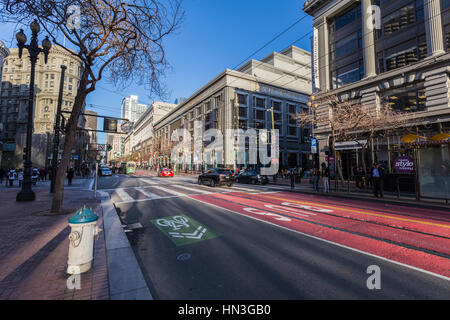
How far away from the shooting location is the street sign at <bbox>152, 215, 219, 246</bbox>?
5.25 m

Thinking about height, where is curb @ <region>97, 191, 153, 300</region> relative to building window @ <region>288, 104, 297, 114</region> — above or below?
below

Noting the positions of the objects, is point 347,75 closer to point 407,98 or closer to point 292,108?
point 407,98

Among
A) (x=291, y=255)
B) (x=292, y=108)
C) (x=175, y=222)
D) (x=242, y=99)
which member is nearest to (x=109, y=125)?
(x=175, y=222)

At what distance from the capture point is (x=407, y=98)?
61.5ft

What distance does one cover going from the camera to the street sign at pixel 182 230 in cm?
525

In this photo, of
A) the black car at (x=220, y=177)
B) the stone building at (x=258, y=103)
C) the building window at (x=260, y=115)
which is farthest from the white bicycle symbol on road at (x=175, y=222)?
the building window at (x=260, y=115)

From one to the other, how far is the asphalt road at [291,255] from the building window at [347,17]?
83.7ft

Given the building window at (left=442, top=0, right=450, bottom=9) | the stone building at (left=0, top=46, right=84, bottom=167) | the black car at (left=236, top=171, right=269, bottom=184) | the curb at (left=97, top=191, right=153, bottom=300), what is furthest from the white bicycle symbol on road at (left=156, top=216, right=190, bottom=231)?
the stone building at (left=0, top=46, right=84, bottom=167)

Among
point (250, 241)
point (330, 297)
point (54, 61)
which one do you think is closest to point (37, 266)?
point (250, 241)

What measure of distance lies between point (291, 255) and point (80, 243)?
389 centimetres

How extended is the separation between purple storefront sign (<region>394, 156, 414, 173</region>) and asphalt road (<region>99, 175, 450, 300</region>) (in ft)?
19.2

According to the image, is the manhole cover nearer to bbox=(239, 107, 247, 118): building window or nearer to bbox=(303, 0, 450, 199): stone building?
bbox=(303, 0, 450, 199): stone building

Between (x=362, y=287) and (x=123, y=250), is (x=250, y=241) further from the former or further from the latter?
(x=123, y=250)

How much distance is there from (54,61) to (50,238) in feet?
245
